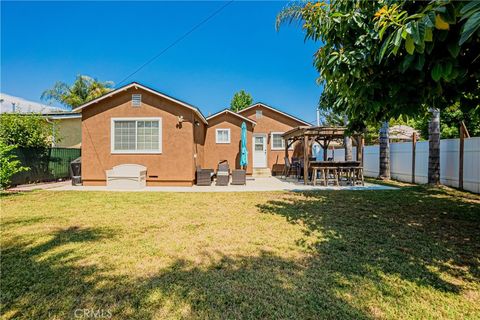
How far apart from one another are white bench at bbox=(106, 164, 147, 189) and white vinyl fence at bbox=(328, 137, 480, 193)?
13446 millimetres

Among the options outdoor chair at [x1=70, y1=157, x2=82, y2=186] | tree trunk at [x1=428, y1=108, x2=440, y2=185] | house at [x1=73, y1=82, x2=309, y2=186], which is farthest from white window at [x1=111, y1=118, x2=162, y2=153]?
tree trunk at [x1=428, y1=108, x2=440, y2=185]

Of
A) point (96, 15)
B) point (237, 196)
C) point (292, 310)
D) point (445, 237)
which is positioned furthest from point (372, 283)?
point (96, 15)

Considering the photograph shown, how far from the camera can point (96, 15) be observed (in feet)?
41.2

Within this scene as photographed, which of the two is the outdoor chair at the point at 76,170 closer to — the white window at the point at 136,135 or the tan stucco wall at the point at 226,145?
the white window at the point at 136,135

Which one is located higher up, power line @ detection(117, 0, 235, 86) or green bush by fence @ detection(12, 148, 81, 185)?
power line @ detection(117, 0, 235, 86)

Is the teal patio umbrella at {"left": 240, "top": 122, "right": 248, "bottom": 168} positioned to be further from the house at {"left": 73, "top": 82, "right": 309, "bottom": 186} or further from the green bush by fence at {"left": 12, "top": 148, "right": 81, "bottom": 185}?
the green bush by fence at {"left": 12, "top": 148, "right": 81, "bottom": 185}

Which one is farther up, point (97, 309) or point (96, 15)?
point (96, 15)

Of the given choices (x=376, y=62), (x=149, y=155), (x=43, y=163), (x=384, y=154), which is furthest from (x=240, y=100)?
(x=376, y=62)

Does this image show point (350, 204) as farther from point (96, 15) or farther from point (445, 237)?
point (96, 15)

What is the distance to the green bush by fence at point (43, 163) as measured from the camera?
11719 millimetres

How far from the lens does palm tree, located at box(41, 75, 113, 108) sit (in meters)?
25.5

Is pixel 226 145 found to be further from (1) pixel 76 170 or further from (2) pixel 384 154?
(2) pixel 384 154

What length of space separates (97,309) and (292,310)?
197 centimetres

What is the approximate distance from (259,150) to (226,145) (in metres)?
3.28
